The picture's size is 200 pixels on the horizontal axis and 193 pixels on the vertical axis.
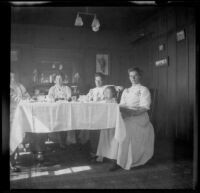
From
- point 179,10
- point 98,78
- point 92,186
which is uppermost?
point 179,10

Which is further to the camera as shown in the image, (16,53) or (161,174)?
(161,174)

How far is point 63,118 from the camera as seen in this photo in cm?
213

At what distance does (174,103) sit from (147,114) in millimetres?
252

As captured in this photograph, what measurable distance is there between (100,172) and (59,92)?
2.50 feet

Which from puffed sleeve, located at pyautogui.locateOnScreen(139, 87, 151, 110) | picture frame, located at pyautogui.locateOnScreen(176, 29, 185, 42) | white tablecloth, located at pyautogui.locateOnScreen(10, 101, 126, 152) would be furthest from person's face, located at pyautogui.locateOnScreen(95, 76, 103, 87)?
picture frame, located at pyautogui.locateOnScreen(176, 29, 185, 42)

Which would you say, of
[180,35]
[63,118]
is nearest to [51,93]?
[63,118]

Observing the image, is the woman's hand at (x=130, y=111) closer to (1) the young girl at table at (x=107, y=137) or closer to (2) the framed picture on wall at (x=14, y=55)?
(1) the young girl at table at (x=107, y=137)

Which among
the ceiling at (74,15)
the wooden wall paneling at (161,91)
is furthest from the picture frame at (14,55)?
the wooden wall paneling at (161,91)

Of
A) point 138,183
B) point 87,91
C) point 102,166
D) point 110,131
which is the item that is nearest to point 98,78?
point 87,91

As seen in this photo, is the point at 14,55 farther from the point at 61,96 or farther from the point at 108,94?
the point at 108,94

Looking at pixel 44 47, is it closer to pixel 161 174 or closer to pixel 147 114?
pixel 147 114

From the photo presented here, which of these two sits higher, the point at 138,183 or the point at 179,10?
the point at 179,10

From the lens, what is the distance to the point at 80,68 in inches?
82.9

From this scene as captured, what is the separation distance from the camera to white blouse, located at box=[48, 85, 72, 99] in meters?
2.08
